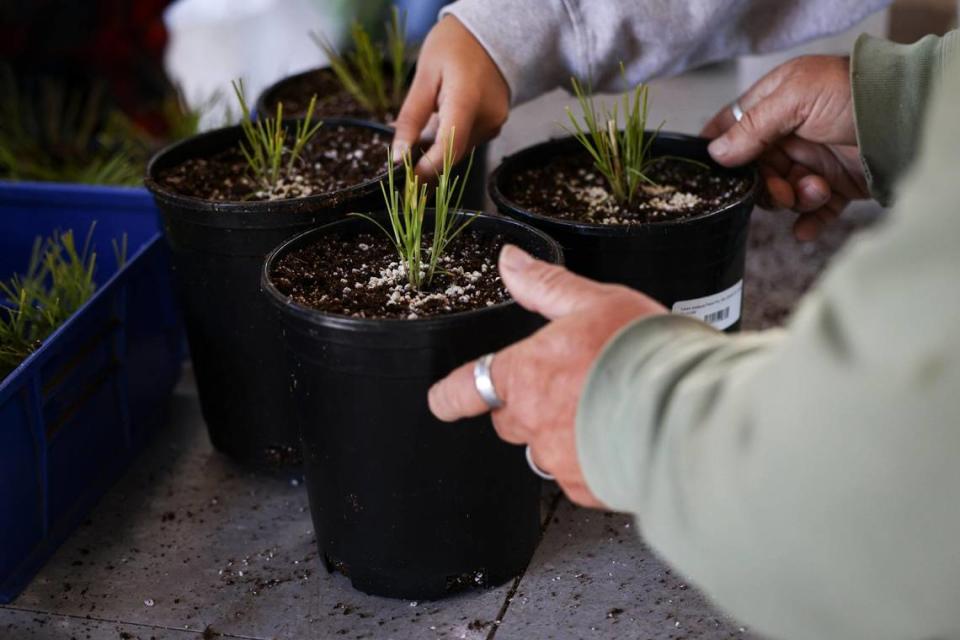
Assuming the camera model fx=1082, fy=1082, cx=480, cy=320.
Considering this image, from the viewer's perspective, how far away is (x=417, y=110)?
4.08 ft

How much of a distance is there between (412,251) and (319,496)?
25 cm

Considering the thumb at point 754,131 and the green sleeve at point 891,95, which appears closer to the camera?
the green sleeve at point 891,95

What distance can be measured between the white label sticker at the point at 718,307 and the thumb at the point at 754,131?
0.15 m

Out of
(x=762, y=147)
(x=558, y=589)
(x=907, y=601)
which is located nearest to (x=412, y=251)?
(x=558, y=589)

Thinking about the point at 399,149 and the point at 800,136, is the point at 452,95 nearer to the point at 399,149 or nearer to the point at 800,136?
the point at 399,149

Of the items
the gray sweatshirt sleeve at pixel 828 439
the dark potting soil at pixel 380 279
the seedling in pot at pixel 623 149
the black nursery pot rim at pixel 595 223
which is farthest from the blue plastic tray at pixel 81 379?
the gray sweatshirt sleeve at pixel 828 439

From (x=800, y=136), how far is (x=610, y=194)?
0.25m

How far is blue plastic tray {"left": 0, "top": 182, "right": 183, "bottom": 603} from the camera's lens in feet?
3.51

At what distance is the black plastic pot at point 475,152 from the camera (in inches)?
59.1

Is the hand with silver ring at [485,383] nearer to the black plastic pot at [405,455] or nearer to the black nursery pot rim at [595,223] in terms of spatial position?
the black plastic pot at [405,455]

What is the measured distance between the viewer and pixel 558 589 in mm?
1055

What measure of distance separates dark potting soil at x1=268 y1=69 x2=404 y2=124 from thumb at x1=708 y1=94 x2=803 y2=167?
1.66ft

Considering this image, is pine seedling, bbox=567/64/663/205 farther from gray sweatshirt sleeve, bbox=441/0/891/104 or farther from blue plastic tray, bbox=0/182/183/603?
blue plastic tray, bbox=0/182/183/603

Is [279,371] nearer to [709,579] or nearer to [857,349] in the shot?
[709,579]
